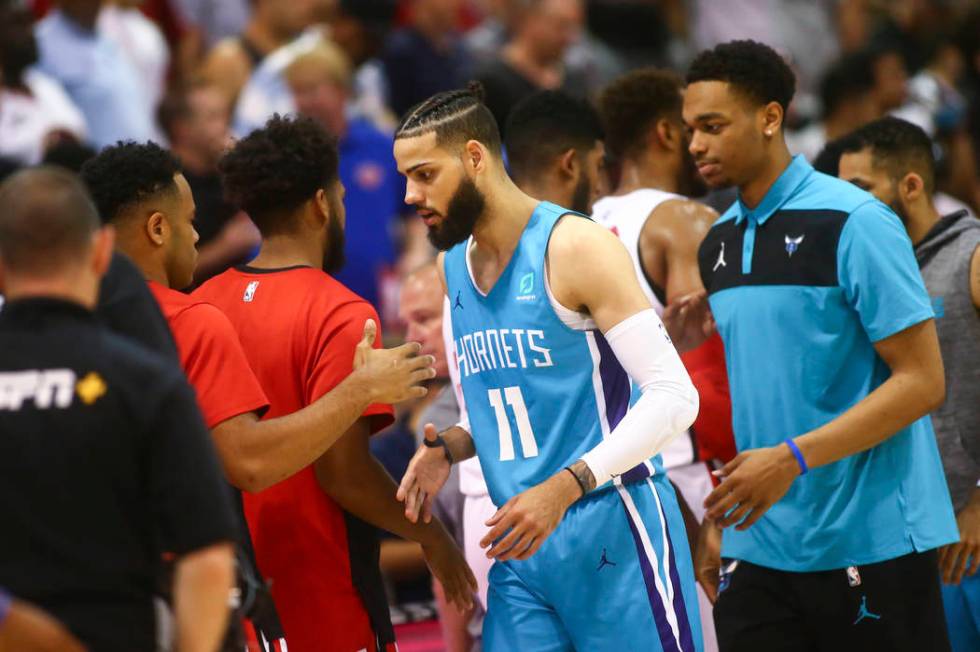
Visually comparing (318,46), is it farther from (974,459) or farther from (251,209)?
(974,459)

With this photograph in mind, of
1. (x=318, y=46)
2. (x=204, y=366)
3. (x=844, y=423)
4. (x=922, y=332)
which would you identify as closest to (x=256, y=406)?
(x=204, y=366)

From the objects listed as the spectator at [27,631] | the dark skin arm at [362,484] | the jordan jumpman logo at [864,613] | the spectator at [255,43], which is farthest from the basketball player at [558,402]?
the spectator at [255,43]

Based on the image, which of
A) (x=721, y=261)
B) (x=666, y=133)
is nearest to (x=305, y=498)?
(x=721, y=261)

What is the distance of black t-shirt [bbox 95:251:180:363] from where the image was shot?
3.53m

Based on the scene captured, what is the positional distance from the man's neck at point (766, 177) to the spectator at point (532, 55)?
14.8 feet

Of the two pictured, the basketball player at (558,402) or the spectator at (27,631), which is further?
the basketball player at (558,402)

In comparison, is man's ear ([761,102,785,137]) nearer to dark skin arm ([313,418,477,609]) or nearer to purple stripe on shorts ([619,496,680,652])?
purple stripe on shorts ([619,496,680,652])

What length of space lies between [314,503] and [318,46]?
5730 millimetres

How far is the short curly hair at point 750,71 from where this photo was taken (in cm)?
505

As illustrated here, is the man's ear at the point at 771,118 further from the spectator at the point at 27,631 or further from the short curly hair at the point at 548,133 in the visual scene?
the spectator at the point at 27,631

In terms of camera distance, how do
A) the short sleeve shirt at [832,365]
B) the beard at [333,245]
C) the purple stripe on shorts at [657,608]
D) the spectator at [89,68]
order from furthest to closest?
the spectator at [89,68] → the beard at [333,245] → the short sleeve shirt at [832,365] → the purple stripe on shorts at [657,608]

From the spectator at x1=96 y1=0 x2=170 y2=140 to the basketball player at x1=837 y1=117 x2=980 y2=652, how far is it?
624cm

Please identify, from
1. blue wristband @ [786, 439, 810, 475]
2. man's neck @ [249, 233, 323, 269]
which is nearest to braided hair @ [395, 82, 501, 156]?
man's neck @ [249, 233, 323, 269]

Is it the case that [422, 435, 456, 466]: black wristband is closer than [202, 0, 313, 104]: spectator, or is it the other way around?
[422, 435, 456, 466]: black wristband
